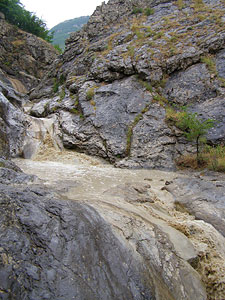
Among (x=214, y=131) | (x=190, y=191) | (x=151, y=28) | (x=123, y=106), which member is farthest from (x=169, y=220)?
(x=151, y=28)

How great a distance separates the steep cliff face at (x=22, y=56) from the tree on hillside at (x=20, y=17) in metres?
2.33

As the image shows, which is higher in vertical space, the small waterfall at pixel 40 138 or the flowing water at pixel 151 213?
the small waterfall at pixel 40 138

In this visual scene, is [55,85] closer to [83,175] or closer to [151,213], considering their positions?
[83,175]

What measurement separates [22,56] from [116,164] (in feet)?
76.7

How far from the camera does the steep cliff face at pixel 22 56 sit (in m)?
24.0

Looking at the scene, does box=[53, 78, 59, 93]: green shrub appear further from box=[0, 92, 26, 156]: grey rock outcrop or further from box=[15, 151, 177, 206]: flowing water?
box=[15, 151, 177, 206]: flowing water

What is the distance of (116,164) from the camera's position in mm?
9125

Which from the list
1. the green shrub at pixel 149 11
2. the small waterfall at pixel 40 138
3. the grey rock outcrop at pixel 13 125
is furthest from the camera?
the green shrub at pixel 149 11

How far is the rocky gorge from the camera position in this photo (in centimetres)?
216

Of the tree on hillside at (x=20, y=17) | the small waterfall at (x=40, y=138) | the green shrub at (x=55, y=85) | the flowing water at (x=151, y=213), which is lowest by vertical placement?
the flowing water at (x=151, y=213)

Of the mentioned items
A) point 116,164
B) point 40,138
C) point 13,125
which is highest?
point 13,125

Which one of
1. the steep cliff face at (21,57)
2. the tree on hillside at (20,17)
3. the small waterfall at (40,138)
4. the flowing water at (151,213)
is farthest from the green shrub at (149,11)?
the tree on hillside at (20,17)

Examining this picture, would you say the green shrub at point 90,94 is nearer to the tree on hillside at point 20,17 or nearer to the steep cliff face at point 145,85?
the steep cliff face at point 145,85

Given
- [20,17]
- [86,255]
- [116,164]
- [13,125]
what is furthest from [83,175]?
[20,17]
